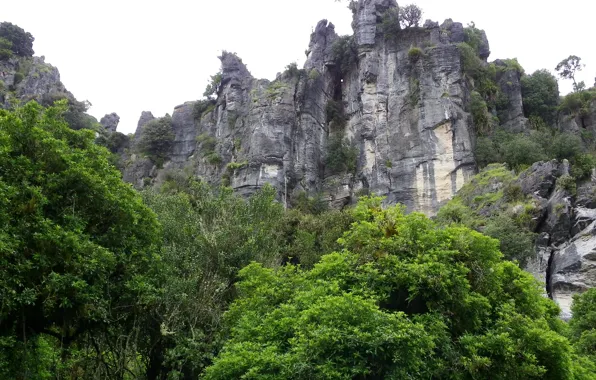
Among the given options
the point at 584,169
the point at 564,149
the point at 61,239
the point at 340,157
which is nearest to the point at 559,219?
the point at 584,169

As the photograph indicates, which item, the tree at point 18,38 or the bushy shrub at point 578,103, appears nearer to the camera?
the bushy shrub at point 578,103

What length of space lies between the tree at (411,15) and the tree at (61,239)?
113ft

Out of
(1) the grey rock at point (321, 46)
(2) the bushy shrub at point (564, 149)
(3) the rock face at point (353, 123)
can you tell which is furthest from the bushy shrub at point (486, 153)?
(1) the grey rock at point (321, 46)

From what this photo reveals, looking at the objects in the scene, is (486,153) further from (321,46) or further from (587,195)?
(321,46)

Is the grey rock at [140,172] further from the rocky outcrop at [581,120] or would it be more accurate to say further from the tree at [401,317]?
the rocky outcrop at [581,120]

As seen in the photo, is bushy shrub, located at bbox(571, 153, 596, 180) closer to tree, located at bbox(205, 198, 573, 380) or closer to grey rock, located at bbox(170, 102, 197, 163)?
tree, located at bbox(205, 198, 573, 380)

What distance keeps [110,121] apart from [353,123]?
29.5 metres

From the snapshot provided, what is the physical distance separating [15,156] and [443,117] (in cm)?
3041

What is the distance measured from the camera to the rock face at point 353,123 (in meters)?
36.5

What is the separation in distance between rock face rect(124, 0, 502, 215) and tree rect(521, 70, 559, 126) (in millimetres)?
4955

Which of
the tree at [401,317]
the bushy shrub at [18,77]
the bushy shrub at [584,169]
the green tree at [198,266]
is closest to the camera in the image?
the tree at [401,317]


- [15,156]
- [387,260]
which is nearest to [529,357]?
[387,260]

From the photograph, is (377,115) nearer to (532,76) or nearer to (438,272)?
(532,76)

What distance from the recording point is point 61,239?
11.6 m
